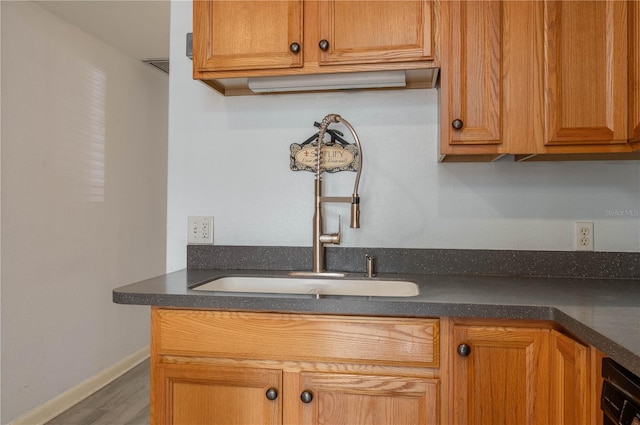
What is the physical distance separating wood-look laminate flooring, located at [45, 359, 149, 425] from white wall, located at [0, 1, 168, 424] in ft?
0.50

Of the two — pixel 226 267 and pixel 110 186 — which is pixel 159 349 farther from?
pixel 110 186

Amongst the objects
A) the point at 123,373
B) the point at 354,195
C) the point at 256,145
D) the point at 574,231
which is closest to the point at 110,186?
the point at 123,373

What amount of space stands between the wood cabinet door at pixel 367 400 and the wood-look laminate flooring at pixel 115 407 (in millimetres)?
1667

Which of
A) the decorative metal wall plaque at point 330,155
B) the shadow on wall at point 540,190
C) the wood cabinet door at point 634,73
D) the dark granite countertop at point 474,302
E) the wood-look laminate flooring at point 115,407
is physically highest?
the wood cabinet door at point 634,73

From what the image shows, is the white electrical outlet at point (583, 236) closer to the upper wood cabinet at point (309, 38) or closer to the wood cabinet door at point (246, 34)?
the upper wood cabinet at point (309, 38)

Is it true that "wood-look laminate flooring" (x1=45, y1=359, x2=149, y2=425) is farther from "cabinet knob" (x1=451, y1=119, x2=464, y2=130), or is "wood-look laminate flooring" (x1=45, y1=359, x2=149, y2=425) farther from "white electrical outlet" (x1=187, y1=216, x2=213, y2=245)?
"cabinet knob" (x1=451, y1=119, x2=464, y2=130)

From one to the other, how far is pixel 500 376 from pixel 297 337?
0.54m

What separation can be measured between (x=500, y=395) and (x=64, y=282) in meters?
2.61

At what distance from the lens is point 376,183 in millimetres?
1924

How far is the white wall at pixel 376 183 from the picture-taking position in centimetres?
183

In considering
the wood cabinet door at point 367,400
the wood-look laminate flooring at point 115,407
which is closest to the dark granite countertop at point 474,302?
A: the wood cabinet door at point 367,400

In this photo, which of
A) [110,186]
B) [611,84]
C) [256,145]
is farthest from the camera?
[110,186]

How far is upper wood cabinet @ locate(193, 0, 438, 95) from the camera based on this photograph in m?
1.61

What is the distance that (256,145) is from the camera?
2004 millimetres
